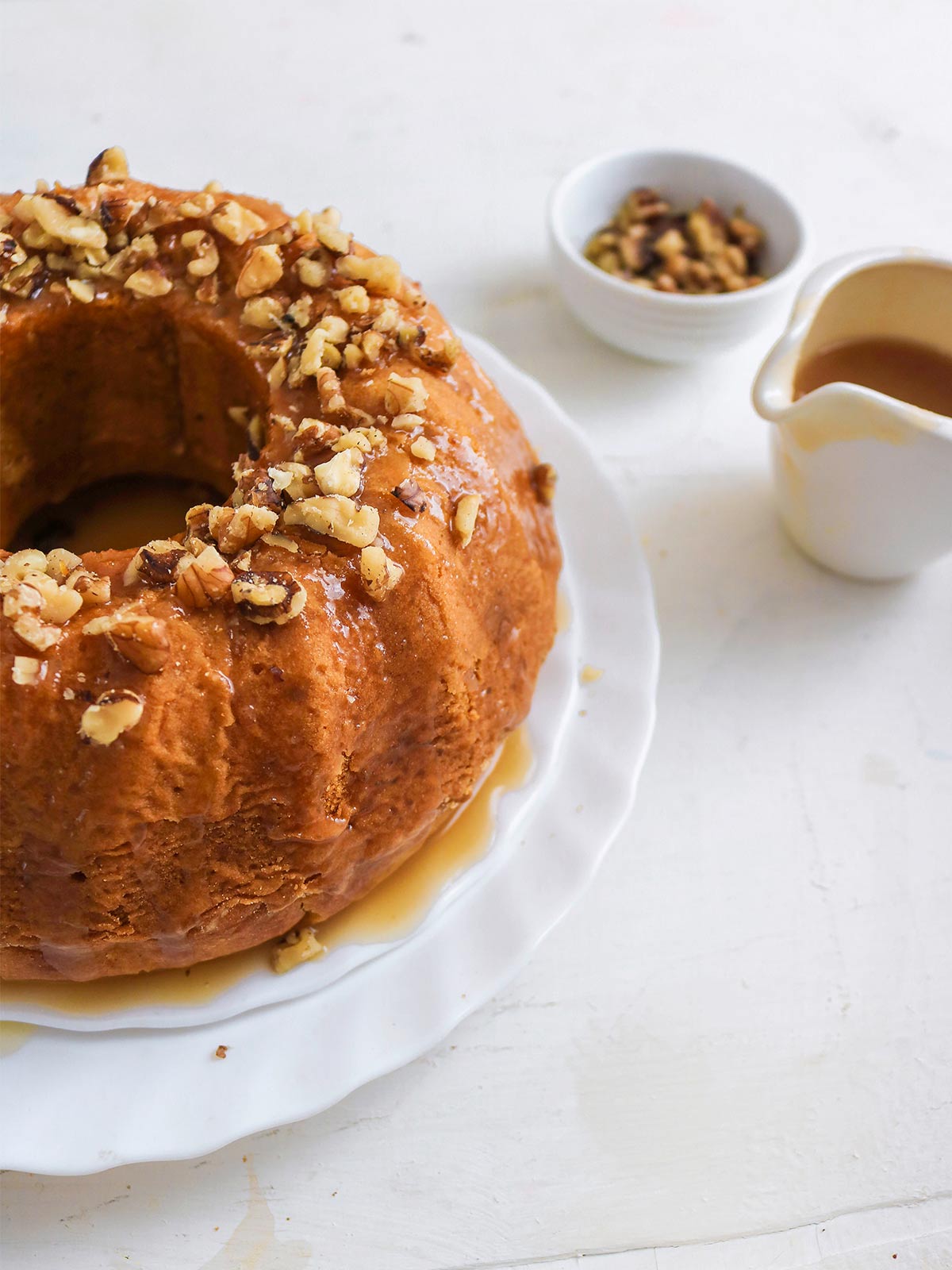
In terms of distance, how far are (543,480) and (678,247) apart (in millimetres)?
926

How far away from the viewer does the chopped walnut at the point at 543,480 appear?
1698mm

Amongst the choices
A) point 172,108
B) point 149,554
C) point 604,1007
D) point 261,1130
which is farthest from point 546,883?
point 172,108

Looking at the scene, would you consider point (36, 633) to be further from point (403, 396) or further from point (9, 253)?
point (9, 253)

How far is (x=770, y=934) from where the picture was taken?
169 cm

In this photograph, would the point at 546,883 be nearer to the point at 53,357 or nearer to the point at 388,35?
the point at 53,357

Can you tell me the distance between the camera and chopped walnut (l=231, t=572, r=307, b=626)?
1.27 m

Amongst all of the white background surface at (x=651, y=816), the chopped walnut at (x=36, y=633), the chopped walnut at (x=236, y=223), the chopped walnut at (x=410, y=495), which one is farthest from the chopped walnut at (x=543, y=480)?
the chopped walnut at (x=36, y=633)

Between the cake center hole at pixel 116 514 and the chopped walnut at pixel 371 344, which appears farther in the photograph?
the cake center hole at pixel 116 514

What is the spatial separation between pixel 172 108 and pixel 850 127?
1828 millimetres

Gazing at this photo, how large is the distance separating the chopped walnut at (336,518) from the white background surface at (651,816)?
2.28 feet

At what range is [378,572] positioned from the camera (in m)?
1.35

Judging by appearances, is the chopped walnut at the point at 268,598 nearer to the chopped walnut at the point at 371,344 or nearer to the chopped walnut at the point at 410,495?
the chopped walnut at the point at 410,495

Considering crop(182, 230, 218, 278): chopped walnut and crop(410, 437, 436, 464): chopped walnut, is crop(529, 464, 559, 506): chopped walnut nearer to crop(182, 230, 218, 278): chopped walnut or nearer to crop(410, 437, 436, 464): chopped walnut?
crop(410, 437, 436, 464): chopped walnut

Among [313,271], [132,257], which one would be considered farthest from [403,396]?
[132,257]
